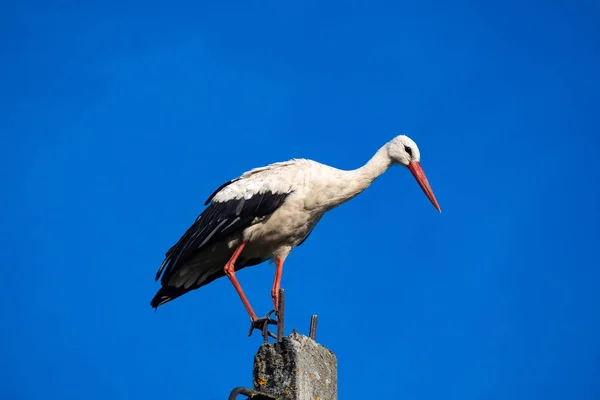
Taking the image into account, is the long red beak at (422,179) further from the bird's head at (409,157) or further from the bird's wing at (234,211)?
the bird's wing at (234,211)

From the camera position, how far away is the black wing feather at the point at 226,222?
910 cm

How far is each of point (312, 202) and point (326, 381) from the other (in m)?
3.61

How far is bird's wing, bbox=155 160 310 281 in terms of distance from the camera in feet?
29.9

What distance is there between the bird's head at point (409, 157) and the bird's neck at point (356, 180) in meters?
0.12

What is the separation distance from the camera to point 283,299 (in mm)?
5934

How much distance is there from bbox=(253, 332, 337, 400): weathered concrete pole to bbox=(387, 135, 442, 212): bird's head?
4.45 metres

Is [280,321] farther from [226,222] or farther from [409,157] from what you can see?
[409,157]

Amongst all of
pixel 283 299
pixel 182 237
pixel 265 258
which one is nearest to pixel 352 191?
pixel 265 258

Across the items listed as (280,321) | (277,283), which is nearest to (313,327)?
(280,321)

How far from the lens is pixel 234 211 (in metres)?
9.16

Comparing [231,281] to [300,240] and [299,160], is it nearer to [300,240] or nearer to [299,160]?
[300,240]

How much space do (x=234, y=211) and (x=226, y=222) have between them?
14 cm

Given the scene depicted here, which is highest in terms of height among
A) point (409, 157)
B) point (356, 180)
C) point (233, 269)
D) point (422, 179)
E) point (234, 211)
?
point (409, 157)

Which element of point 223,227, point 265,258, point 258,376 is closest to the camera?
point 258,376
